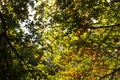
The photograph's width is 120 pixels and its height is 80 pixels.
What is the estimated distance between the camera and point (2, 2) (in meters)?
11.3

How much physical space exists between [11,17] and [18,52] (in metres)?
1.47

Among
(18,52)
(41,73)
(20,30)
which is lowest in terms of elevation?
(41,73)

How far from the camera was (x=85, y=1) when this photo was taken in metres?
12.2

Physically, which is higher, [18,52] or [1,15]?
[1,15]

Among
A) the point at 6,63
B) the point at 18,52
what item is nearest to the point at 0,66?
the point at 6,63

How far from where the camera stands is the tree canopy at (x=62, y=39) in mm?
10805

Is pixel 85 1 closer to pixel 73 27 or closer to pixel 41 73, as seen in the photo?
pixel 73 27

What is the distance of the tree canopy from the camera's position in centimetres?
1080

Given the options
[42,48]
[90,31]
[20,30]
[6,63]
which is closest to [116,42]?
[90,31]

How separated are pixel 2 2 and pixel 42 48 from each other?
261 centimetres

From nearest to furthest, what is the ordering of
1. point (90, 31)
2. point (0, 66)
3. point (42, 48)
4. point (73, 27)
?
point (0, 66) < point (42, 48) < point (73, 27) < point (90, 31)

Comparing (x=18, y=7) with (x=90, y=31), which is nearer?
(x=18, y=7)

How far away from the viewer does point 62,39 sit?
15164mm

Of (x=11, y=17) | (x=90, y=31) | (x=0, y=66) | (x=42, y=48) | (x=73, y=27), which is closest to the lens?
(x=0, y=66)
